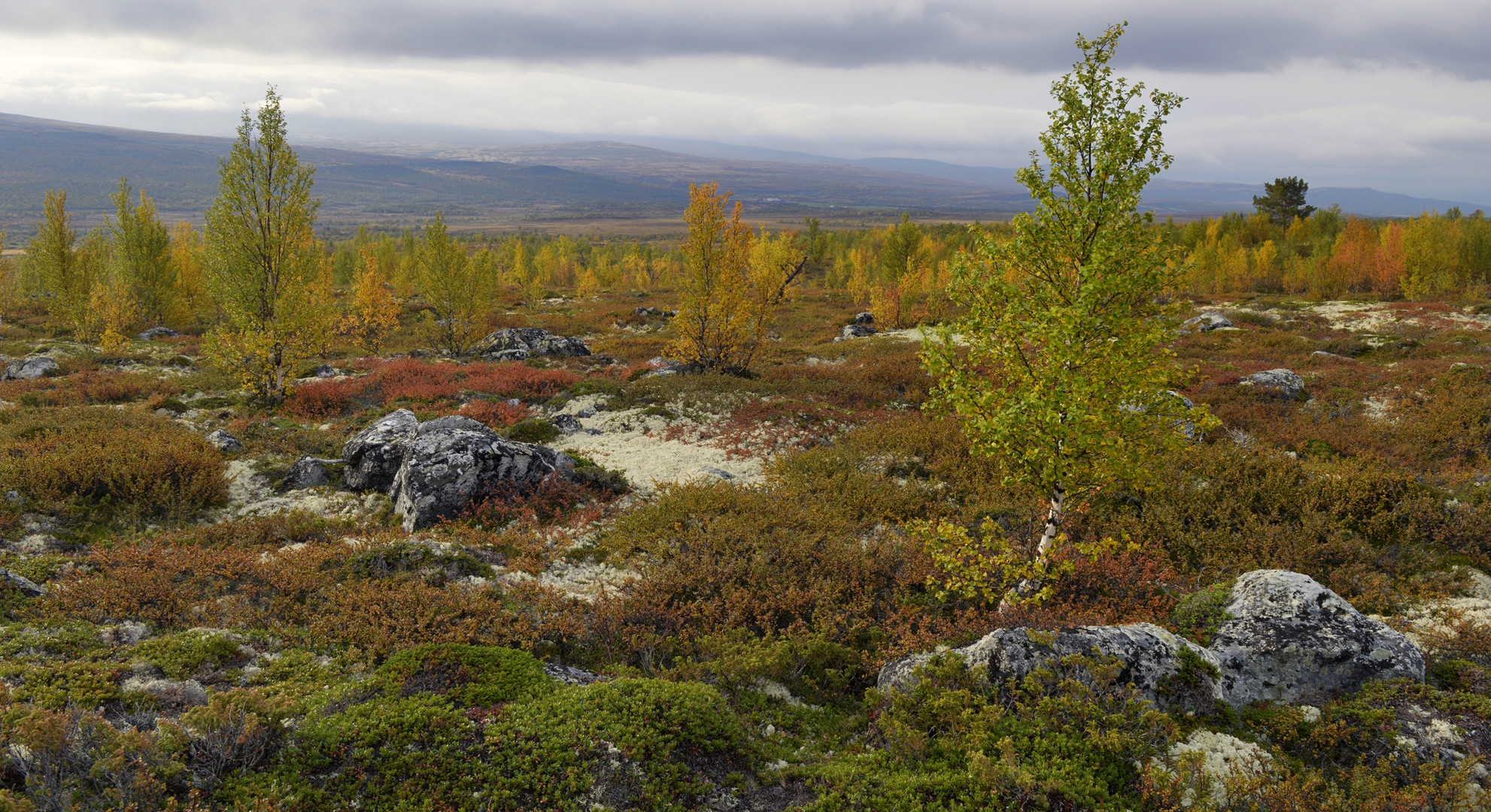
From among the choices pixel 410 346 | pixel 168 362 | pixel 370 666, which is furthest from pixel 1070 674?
pixel 410 346

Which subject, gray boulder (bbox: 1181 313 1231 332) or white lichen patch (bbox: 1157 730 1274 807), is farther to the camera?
gray boulder (bbox: 1181 313 1231 332)

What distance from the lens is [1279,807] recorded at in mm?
5188

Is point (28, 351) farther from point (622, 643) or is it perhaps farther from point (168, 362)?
point (622, 643)

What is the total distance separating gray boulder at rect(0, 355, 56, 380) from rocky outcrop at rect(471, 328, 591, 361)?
663 inches

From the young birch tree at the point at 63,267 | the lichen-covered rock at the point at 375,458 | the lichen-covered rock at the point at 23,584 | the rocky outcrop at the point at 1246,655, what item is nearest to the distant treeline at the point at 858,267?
the young birch tree at the point at 63,267

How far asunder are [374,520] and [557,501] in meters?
3.71

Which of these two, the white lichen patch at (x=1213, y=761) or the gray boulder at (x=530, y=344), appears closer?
the white lichen patch at (x=1213, y=761)

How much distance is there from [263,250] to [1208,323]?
4937 cm

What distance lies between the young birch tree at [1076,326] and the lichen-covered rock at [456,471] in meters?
9.84

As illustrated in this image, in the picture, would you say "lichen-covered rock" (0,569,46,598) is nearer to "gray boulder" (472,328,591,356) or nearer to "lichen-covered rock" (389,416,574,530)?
"lichen-covered rock" (389,416,574,530)

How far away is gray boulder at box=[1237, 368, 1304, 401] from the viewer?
853 inches

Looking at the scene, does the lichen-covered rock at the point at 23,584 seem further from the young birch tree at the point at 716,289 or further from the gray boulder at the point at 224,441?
the young birch tree at the point at 716,289

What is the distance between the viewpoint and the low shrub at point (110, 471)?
1173 centimetres

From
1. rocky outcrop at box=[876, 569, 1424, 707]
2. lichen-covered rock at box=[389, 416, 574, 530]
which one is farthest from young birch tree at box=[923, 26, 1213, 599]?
lichen-covered rock at box=[389, 416, 574, 530]
